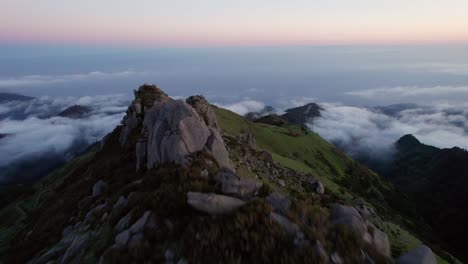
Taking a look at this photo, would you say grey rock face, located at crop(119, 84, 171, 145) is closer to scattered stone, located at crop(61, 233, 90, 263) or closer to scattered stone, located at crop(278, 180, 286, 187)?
scattered stone, located at crop(278, 180, 286, 187)

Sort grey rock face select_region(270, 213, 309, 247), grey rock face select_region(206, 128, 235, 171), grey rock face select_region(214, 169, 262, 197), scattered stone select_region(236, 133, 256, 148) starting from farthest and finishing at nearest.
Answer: scattered stone select_region(236, 133, 256, 148)
grey rock face select_region(206, 128, 235, 171)
grey rock face select_region(214, 169, 262, 197)
grey rock face select_region(270, 213, 309, 247)

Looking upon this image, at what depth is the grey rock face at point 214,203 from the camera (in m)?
10.8

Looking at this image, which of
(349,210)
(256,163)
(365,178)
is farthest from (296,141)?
(349,210)

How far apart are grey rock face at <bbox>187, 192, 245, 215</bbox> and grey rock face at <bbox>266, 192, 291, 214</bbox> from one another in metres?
1.20

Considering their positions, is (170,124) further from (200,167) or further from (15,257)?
(15,257)

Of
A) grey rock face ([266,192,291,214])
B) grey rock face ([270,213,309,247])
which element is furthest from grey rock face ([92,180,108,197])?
grey rock face ([270,213,309,247])

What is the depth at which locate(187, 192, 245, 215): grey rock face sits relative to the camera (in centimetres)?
1078

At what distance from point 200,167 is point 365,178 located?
108750 mm

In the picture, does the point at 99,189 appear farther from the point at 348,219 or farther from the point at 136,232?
the point at 348,219

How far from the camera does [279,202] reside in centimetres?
1152

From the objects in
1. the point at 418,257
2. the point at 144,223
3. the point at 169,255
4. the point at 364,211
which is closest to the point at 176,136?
the point at 144,223

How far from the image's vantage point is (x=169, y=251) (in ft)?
31.4

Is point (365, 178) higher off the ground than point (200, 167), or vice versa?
point (200, 167)

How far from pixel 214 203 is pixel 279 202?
2603 millimetres
